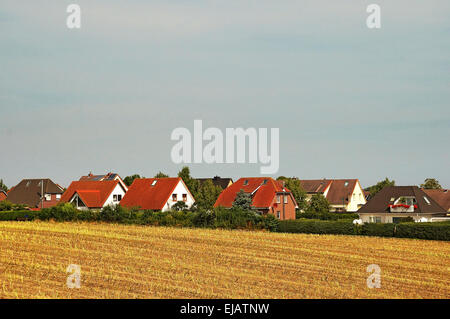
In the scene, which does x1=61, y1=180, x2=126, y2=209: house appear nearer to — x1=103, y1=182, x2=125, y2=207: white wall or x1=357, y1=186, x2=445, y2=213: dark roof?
x1=103, y1=182, x2=125, y2=207: white wall

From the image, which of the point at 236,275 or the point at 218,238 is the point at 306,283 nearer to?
the point at 236,275

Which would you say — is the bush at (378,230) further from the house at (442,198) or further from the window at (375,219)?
the house at (442,198)

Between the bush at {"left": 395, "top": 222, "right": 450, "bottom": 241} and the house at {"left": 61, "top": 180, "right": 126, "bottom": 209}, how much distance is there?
133ft

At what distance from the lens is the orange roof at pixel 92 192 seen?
76625 millimetres

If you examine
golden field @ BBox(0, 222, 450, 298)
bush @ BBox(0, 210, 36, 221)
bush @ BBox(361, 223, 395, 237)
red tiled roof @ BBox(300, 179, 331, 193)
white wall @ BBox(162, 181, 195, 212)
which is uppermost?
red tiled roof @ BBox(300, 179, 331, 193)

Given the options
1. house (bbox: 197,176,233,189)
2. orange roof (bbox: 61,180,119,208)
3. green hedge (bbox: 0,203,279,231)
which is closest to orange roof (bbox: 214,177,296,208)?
orange roof (bbox: 61,180,119,208)

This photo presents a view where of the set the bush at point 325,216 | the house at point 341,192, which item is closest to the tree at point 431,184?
the house at point 341,192

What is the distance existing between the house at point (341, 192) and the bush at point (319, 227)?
2397 inches

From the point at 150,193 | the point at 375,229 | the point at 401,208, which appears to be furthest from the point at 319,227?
the point at 150,193

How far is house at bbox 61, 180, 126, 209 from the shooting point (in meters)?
Answer: 76.7

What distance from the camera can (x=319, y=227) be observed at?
171ft

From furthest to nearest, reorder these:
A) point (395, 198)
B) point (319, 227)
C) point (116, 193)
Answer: point (116, 193) < point (395, 198) < point (319, 227)

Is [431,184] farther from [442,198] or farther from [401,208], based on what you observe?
[401,208]

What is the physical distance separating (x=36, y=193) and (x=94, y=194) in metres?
26.5
